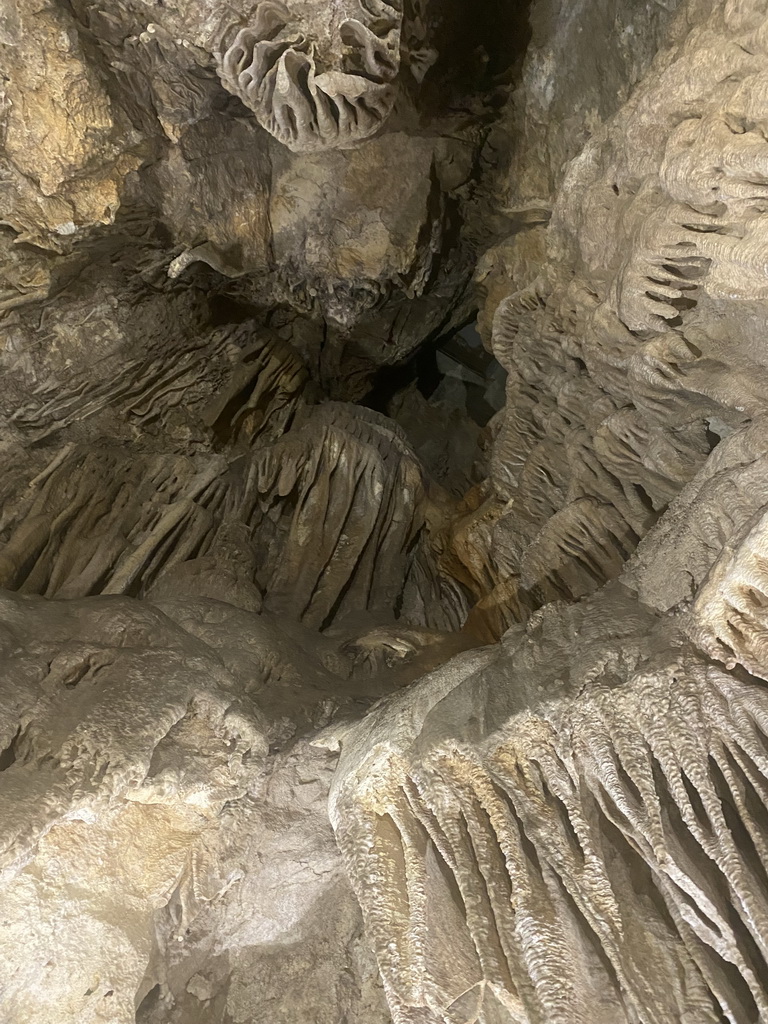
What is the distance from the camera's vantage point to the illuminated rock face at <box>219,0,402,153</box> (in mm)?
2533

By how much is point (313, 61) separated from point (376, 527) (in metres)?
2.09

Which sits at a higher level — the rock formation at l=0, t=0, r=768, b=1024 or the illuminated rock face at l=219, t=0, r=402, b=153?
the illuminated rock face at l=219, t=0, r=402, b=153

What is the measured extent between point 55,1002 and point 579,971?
1.29 meters

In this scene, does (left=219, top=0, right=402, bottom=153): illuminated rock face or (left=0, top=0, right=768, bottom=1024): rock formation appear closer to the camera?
(left=0, top=0, right=768, bottom=1024): rock formation

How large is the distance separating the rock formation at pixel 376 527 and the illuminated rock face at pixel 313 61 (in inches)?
0.6

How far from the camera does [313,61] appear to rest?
8.42ft

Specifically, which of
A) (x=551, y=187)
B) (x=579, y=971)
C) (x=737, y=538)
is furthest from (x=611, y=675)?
(x=551, y=187)

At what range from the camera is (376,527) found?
151 inches

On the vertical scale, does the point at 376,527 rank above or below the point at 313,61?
below

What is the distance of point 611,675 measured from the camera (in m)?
1.70

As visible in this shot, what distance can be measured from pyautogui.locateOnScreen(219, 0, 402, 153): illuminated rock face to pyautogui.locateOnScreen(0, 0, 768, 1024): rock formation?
0.05 ft

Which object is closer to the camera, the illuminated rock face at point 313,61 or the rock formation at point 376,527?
the rock formation at point 376,527

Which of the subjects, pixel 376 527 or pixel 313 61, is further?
pixel 376 527

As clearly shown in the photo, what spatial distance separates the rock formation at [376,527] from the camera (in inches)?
61.2
